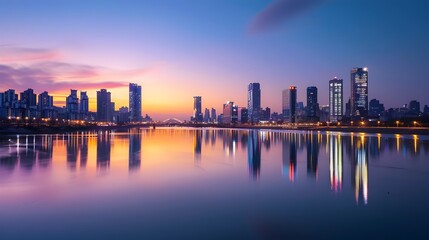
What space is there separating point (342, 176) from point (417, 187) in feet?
11.4

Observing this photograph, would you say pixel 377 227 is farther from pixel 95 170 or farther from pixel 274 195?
pixel 95 170

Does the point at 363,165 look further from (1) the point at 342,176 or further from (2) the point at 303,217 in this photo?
(2) the point at 303,217

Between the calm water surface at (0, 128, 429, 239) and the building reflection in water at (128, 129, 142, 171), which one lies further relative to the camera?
the building reflection in water at (128, 129, 142, 171)

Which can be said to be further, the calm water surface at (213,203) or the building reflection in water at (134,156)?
the building reflection in water at (134,156)

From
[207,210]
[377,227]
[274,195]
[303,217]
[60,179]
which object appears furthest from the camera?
[60,179]

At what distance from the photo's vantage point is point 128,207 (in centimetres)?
1101

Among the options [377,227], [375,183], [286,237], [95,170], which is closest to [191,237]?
[286,237]

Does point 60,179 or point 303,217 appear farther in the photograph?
point 60,179

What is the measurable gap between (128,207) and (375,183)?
10.5 m

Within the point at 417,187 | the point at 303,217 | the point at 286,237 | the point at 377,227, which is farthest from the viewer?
the point at 417,187

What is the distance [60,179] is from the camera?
16.0 m

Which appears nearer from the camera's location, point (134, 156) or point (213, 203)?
point (213, 203)

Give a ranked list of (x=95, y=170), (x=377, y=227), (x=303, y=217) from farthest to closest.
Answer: (x=95, y=170), (x=303, y=217), (x=377, y=227)

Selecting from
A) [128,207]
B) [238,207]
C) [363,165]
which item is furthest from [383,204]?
[363,165]
